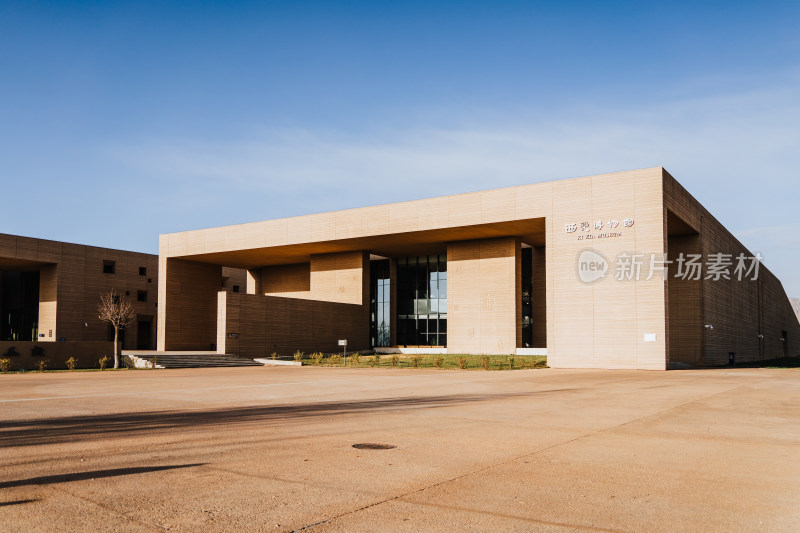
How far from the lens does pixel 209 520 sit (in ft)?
16.4

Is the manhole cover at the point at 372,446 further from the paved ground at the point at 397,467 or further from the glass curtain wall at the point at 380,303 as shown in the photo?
the glass curtain wall at the point at 380,303

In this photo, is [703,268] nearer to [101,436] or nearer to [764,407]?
[764,407]

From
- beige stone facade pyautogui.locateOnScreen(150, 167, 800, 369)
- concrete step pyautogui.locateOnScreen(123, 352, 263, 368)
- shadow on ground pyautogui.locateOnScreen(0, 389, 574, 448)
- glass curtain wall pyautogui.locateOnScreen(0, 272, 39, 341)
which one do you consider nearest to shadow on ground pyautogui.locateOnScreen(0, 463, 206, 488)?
shadow on ground pyautogui.locateOnScreen(0, 389, 574, 448)

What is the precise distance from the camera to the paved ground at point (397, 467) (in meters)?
5.12

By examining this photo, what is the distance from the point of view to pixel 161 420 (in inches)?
436

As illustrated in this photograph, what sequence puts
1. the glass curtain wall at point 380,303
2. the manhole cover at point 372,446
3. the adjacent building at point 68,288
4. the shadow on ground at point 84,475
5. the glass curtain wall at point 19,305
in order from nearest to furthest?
the shadow on ground at point 84,475 → the manhole cover at point 372,446 → the adjacent building at point 68,288 → the glass curtain wall at point 380,303 → the glass curtain wall at point 19,305

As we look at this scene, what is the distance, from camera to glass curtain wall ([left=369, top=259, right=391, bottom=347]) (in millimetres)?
55906

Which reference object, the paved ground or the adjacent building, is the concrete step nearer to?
the adjacent building

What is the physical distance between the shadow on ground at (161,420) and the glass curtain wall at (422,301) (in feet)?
125

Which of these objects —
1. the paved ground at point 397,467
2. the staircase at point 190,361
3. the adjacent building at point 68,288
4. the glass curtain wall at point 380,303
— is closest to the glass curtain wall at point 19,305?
the adjacent building at point 68,288

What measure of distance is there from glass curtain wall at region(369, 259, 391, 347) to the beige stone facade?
0.65 metres

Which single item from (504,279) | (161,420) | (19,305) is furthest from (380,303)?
(161,420)

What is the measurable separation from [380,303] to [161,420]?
45792mm

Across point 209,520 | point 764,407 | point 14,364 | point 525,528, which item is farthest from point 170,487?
point 14,364
